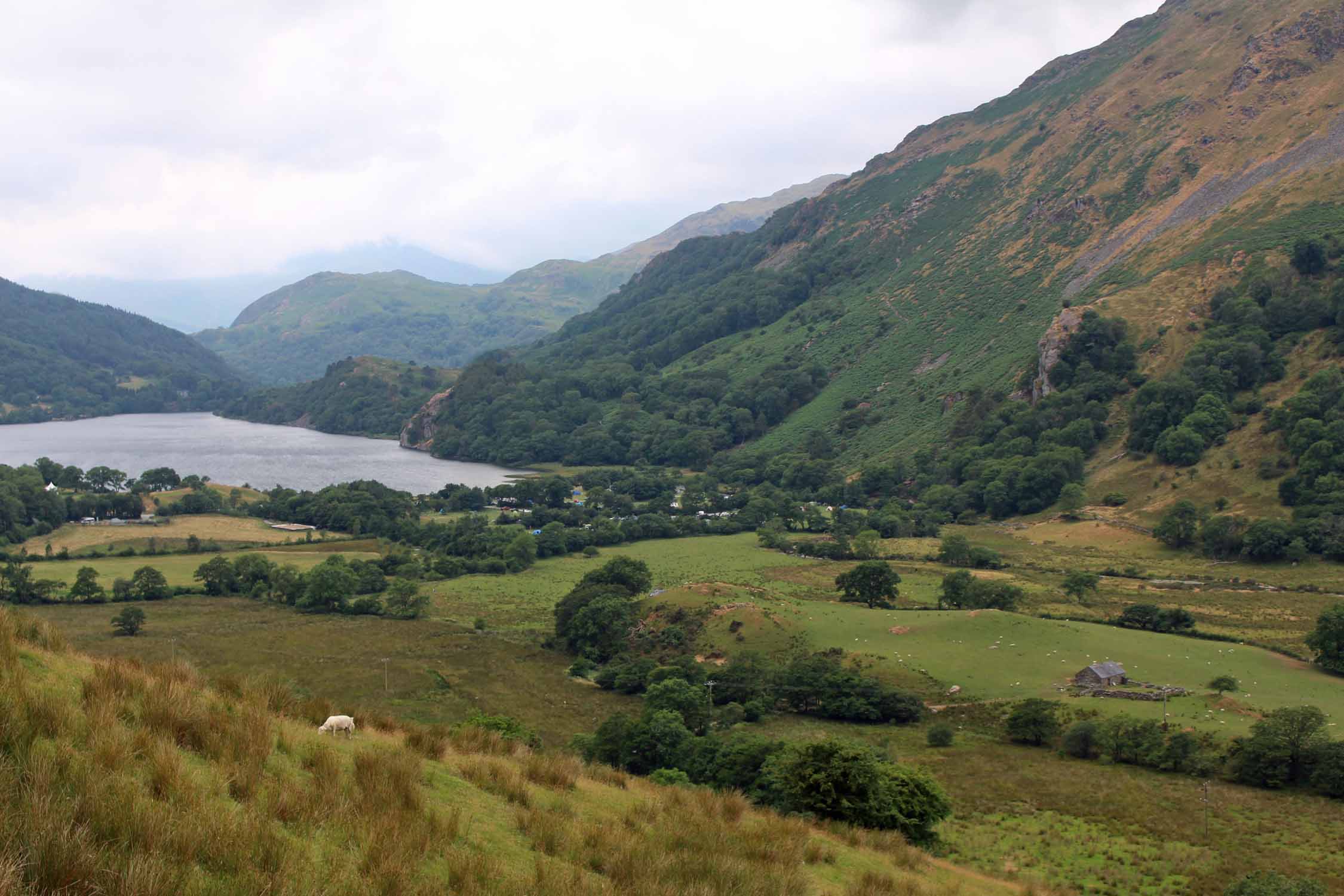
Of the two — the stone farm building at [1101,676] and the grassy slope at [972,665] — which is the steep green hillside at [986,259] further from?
the stone farm building at [1101,676]

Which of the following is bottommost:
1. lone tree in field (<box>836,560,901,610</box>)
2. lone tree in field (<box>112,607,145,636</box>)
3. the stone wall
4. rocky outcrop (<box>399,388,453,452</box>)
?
lone tree in field (<box>112,607,145,636</box>)

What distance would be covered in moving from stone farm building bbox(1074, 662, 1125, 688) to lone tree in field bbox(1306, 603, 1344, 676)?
8.12 meters

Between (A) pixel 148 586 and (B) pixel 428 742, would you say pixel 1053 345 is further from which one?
(B) pixel 428 742

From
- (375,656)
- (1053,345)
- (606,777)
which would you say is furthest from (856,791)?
(1053,345)

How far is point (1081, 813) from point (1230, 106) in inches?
4349

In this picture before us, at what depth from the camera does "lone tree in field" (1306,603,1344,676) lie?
35.1 meters

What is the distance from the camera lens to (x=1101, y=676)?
115 ft

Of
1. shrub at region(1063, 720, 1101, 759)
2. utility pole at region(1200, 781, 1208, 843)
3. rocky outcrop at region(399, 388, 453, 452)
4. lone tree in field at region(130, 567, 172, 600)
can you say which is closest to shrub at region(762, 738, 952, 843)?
utility pole at region(1200, 781, 1208, 843)

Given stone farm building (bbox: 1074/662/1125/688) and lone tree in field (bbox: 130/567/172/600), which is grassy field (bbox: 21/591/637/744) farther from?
stone farm building (bbox: 1074/662/1125/688)

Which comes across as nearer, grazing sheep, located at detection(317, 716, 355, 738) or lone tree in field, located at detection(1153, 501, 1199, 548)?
grazing sheep, located at detection(317, 716, 355, 738)

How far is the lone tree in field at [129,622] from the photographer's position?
4444 centimetres

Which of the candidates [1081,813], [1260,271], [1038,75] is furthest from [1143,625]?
[1038,75]

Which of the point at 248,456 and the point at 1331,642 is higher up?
the point at 248,456

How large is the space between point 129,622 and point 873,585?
40.1 metres
